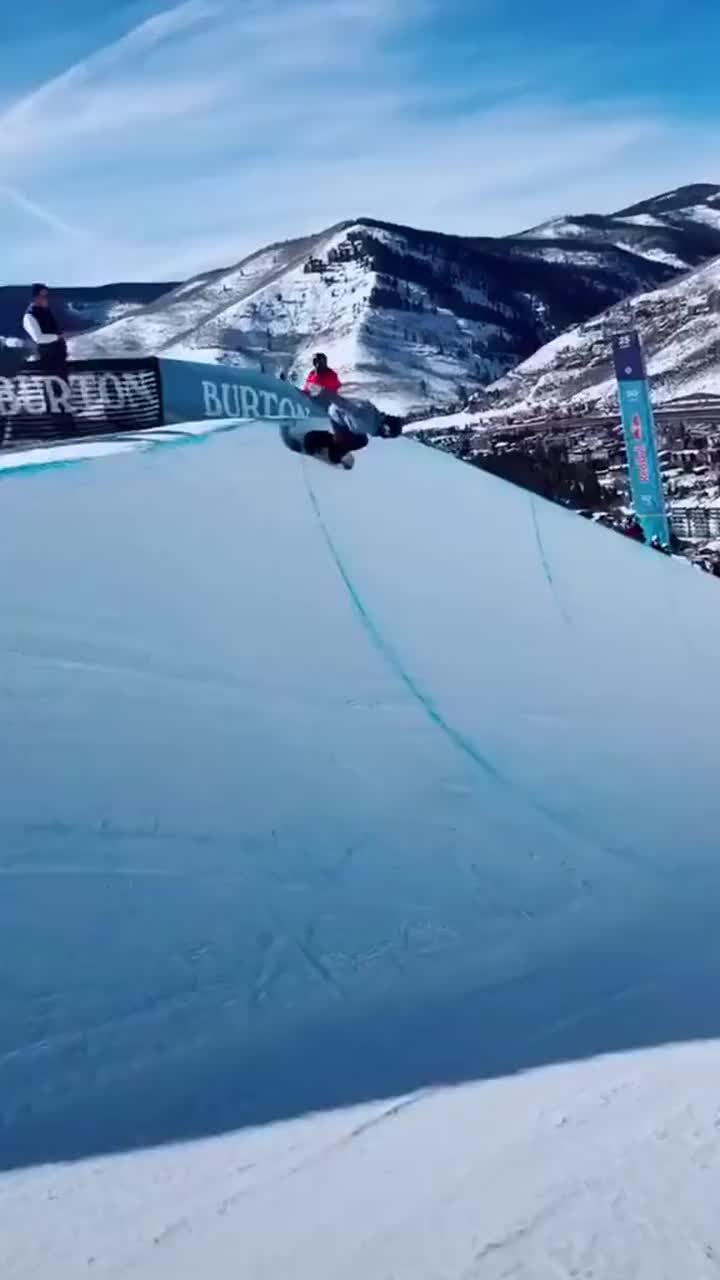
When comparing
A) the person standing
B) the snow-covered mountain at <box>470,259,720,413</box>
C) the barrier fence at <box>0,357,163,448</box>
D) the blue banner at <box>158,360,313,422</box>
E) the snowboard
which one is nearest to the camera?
the barrier fence at <box>0,357,163,448</box>

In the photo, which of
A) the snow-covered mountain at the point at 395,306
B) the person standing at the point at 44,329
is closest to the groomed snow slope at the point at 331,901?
the person standing at the point at 44,329

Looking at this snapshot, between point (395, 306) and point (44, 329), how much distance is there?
110161 mm

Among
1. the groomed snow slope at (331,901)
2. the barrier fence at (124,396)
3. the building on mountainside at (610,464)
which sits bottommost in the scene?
the groomed snow slope at (331,901)

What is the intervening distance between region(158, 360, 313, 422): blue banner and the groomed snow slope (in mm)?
1126

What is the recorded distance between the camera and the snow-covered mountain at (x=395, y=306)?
4242 inches

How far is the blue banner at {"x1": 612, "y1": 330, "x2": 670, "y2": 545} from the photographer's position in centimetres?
1650

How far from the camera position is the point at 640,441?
16.7 m

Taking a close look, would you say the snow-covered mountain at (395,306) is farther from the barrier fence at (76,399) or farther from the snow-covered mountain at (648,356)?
the barrier fence at (76,399)

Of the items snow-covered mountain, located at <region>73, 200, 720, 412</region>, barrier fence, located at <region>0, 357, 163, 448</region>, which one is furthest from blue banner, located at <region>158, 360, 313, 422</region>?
snow-covered mountain, located at <region>73, 200, 720, 412</region>

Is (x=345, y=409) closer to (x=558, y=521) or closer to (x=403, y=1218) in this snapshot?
(x=558, y=521)

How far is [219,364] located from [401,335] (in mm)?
102448

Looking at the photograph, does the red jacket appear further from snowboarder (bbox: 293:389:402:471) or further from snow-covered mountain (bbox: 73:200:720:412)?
snow-covered mountain (bbox: 73:200:720:412)

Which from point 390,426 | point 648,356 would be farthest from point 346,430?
point 648,356

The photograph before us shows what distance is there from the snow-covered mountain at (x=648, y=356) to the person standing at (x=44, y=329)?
2198 inches
